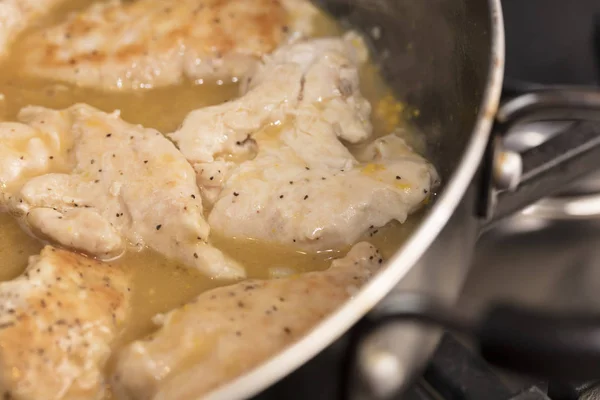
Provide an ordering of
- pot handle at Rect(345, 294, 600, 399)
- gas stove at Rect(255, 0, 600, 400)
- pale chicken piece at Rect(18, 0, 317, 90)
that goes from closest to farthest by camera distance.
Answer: pot handle at Rect(345, 294, 600, 399) < gas stove at Rect(255, 0, 600, 400) < pale chicken piece at Rect(18, 0, 317, 90)

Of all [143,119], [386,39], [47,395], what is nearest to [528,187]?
[386,39]

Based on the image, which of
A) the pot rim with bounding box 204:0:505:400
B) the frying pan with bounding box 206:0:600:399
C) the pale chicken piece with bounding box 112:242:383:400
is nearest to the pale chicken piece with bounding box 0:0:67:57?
the frying pan with bounding box 206:0:600:399

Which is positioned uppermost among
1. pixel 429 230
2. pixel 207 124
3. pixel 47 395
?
pixel 429 230

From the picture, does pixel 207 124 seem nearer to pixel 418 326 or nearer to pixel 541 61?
pixel 418 326

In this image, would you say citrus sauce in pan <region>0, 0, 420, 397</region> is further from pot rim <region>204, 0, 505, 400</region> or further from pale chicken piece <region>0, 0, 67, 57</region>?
pot rim <region>204, 0, 505, 400</region>

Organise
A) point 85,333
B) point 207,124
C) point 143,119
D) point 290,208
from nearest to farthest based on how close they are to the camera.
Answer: point 85,333, point 290,208, point 207,124, point 143,119

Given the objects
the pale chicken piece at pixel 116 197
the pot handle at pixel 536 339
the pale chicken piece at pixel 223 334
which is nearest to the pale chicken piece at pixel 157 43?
the pale chicken piece at pixel 116 197
